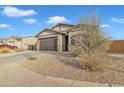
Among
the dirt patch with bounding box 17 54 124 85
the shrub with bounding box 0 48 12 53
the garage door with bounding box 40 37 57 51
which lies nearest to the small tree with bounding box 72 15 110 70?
the dirt patch with bounding box 17 54 124 85

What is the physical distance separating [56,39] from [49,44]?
4.01ft

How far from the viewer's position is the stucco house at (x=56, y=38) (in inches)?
815

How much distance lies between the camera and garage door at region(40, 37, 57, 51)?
2033cm

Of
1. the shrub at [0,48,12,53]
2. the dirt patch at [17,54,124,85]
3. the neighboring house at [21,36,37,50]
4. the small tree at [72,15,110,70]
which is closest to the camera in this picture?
the dirt patch at [17,54,124,85]

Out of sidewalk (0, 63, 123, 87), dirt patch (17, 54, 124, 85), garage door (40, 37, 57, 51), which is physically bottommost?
sidewalk (0, 63, 123, 87)

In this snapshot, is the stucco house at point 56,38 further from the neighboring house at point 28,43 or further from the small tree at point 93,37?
the small tree at point 93,37

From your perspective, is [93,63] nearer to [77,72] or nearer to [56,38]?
[77,72]

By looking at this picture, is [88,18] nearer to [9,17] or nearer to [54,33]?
[9,17]

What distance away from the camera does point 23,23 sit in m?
11.6

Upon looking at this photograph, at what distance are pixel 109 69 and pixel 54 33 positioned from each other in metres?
13.5

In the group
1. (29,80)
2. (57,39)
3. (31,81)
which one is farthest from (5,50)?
(57,39)

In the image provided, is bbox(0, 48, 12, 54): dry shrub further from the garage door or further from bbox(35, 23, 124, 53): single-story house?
the garage door

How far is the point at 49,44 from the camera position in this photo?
2130cm
